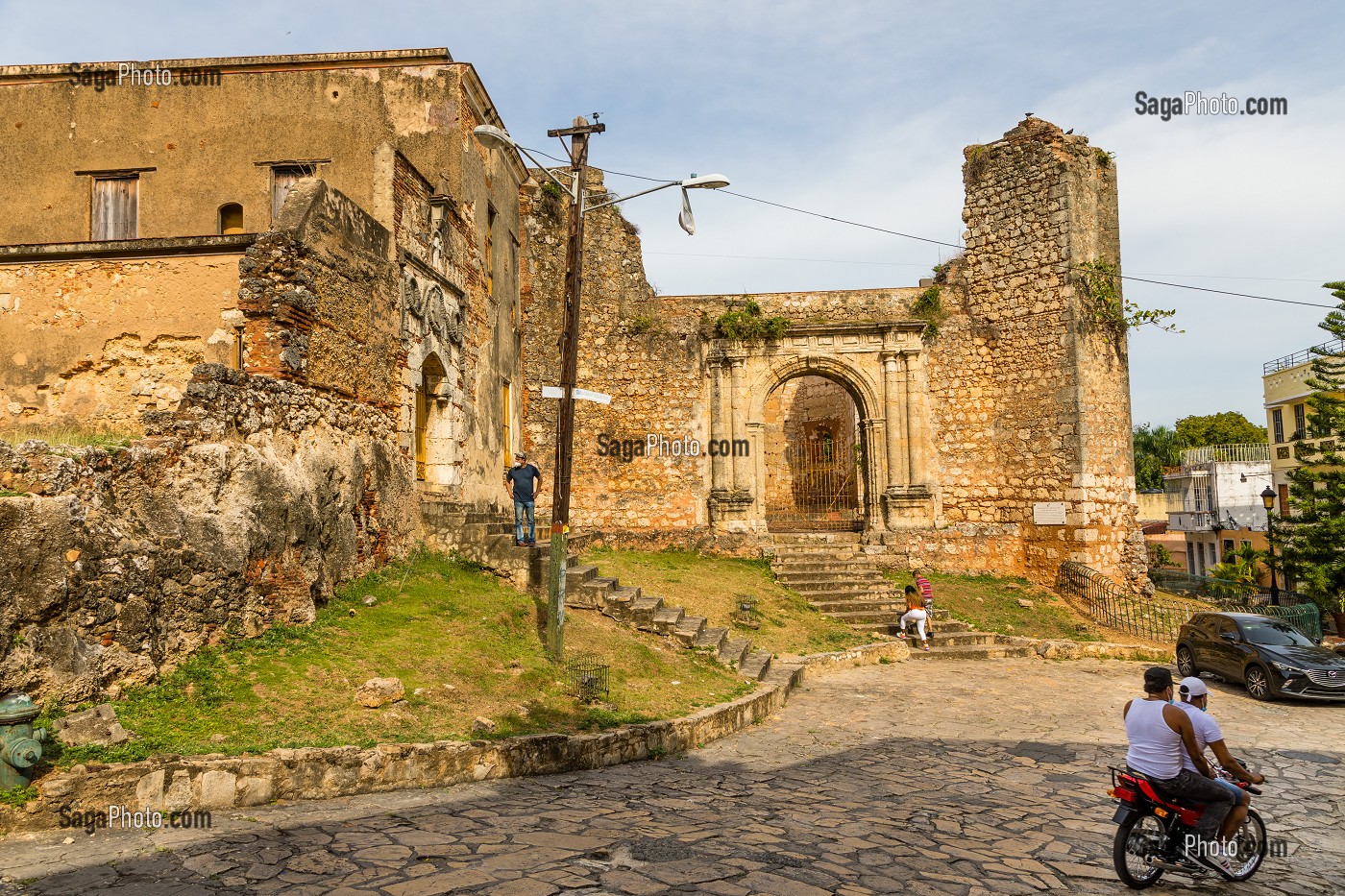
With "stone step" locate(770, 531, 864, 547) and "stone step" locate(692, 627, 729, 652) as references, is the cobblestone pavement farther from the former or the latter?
"stone step" locate(770, 531, 864, 547)

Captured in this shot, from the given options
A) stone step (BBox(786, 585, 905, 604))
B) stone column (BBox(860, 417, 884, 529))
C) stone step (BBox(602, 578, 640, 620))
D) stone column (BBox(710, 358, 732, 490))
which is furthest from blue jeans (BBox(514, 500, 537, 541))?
stone column (BBox(860, 417, 884, 529))

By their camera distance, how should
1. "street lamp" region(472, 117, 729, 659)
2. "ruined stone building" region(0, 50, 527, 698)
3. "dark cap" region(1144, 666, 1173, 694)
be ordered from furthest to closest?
"street lamp" region(472, 117, 729, 659) < "ruined stone building" region(0, 50, 527, 698) < "dark cap" region(1144, 666, 1173, 694)

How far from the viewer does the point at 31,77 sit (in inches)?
615

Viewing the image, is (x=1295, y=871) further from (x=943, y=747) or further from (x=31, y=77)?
(x=31, y=77)

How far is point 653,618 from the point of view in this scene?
40.8 ft

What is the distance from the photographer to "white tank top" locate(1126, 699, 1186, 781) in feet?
18.9

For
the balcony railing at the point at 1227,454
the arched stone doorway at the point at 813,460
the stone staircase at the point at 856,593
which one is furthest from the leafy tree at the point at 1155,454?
the stone staircase at the point at 856,593

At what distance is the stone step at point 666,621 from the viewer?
12.3 m

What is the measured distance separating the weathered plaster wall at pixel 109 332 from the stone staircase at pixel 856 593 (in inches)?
455

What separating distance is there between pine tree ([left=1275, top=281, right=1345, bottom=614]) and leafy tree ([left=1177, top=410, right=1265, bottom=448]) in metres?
40.8

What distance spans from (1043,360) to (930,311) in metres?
2.74

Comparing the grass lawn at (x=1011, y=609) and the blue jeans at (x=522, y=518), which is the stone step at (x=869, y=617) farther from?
the blue jeans at (x=522, y=518)

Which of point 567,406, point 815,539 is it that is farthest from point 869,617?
point 567,406

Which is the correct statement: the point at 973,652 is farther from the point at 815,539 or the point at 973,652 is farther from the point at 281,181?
the point at 281,181
